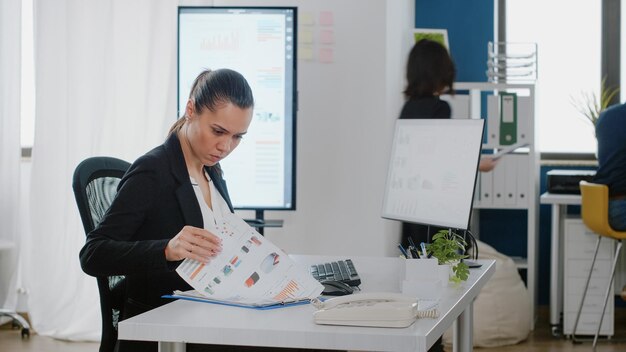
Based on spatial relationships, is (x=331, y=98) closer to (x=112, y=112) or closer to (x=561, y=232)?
(x=112, y=112)

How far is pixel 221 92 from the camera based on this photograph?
2289 mm

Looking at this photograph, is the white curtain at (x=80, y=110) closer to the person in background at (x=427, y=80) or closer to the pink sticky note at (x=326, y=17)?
the pink sticky note at (x=326, y=17)

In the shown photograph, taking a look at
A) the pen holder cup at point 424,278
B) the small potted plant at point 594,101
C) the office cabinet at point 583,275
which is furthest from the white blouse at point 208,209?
the small potted plant at point 594,101

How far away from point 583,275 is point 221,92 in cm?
318

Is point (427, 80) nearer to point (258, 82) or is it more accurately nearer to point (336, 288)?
point (258, 82)

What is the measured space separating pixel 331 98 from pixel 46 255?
1667 mm

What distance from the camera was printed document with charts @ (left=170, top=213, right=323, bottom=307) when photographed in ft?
6.40

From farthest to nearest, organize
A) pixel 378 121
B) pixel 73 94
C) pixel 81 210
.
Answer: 1. pixel 73 94
2. pixel 378 121
3. pixel 81 210

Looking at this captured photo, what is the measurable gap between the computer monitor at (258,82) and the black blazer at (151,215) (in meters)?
1.63

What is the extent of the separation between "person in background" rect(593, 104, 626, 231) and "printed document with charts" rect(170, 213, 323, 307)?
2.92 meters

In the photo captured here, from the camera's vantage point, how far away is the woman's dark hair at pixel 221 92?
7.51 feet

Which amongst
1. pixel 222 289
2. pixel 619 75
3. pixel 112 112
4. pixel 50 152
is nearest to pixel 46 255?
pixel 50 152

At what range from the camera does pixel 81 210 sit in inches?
94.0

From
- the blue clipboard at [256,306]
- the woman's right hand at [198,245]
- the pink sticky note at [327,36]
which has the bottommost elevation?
the blue clipboard at [256,306]
